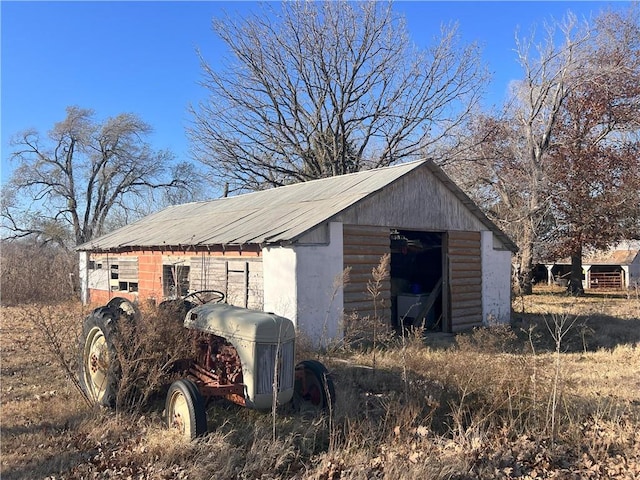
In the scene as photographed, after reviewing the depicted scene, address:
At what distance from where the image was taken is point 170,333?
5664mm

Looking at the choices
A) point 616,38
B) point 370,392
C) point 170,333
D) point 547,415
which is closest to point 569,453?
point 547,415

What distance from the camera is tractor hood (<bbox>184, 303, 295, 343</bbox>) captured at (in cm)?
509

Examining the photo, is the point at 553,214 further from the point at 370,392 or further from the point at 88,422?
the point at 88,422

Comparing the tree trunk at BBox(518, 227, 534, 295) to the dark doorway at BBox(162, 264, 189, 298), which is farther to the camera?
the tree trunk at BBox(518, 227, 534, 295)

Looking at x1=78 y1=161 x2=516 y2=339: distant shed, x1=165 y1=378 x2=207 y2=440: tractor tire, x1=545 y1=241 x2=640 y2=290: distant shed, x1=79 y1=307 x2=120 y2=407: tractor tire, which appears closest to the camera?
x1=165 y1=378 x2=207 y2=440: tractor tire

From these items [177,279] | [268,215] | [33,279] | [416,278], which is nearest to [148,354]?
[268,215]

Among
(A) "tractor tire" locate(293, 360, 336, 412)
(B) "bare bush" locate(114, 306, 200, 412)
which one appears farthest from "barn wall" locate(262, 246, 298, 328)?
(B) "bare bush" locate(114, 306, 200, 412)

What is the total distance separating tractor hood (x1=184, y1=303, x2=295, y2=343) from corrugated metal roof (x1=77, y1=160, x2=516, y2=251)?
4.35m

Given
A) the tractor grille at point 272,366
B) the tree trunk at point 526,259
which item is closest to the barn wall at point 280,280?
the tractor grille at point 272,366

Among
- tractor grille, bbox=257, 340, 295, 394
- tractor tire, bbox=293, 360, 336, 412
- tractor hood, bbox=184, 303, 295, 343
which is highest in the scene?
tractor hood, bbox=184, 303, 295, 343

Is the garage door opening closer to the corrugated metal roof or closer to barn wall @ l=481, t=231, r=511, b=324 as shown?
barn wall @ l=481, t=231, r=511, b=324

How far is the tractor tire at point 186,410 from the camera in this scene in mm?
4719

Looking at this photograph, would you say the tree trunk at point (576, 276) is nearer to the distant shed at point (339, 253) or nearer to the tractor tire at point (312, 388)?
the distant shed at point (339, 253)

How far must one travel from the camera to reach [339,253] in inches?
430
